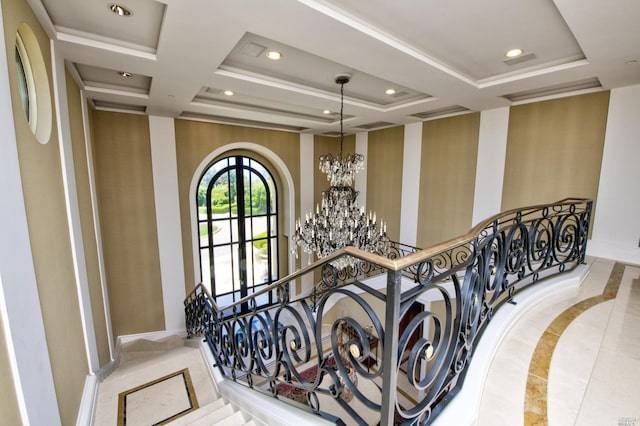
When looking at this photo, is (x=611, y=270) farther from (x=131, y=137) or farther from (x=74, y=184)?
(x=131, y=137)

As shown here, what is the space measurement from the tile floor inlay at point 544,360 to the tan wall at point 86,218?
4.18 meters

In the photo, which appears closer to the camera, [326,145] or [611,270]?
[611,270]

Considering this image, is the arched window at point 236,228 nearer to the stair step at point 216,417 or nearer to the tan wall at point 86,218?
the tan wall at point 86,218

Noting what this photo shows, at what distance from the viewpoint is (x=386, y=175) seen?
7.04 m

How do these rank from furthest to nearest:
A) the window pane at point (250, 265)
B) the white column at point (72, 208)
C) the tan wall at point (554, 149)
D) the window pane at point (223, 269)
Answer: the window pane at point (250, 265)
the window pane at point (223, 269)
the tan wall at point (554, 149)
the white column at point (72, 208)

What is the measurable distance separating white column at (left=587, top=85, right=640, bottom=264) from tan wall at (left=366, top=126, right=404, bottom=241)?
348 cm

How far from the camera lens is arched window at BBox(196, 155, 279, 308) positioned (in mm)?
6730

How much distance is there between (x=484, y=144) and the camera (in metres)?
5.16

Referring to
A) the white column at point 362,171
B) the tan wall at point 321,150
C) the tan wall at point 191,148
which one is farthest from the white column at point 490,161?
the tan wall at point 191,148

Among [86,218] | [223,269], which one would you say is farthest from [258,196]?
[86,218]

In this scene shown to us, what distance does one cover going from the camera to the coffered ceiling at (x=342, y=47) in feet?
6.97

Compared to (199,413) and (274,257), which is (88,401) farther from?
(274,257)

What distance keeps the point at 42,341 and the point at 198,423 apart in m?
1.46

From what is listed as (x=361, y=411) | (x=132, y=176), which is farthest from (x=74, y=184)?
(x=361, y=411)
